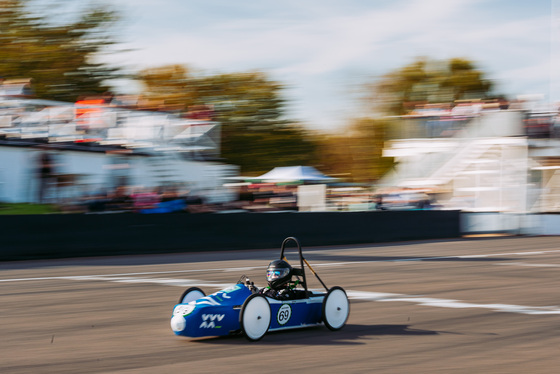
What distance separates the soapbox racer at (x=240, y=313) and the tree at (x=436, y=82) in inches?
2489

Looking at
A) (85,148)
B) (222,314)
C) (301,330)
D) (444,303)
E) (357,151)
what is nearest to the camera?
(222,314)

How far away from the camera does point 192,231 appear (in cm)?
1808

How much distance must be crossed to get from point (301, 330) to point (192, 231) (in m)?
11.1

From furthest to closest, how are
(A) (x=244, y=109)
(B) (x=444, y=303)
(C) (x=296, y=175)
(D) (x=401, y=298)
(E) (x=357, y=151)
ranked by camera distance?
(E) (x=357, y=151)
(A) (x=244, y=109)
(C) (x=296, y=175)
(D) (x=401, y=298)
(B) (x=444, y=303)

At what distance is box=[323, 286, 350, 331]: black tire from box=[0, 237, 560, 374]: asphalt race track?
97 millimetres

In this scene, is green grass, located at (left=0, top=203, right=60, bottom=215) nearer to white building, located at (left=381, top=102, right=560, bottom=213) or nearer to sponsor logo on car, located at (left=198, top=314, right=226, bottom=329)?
sponsor logo on car, located at (left=198, top=314, right=226, bottom=329)

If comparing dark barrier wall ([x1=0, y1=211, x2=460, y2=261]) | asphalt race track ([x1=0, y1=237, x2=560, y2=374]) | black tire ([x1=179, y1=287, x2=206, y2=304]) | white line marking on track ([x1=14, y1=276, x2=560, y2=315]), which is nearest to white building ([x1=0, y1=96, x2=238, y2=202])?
dark barrier wall ([x1=0, y1=211, x2=460, y2=261])

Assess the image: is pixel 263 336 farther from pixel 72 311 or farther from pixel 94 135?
pixel 94 135

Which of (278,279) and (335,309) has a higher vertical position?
(278,279)

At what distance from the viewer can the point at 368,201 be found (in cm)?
2662

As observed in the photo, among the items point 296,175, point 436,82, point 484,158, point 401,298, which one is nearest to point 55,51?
point 296,175

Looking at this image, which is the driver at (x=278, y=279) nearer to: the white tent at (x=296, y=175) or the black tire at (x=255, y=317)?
the black tire at (x=255, y=317)

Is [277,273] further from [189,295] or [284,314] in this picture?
[189,295]

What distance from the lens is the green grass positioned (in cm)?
1814
